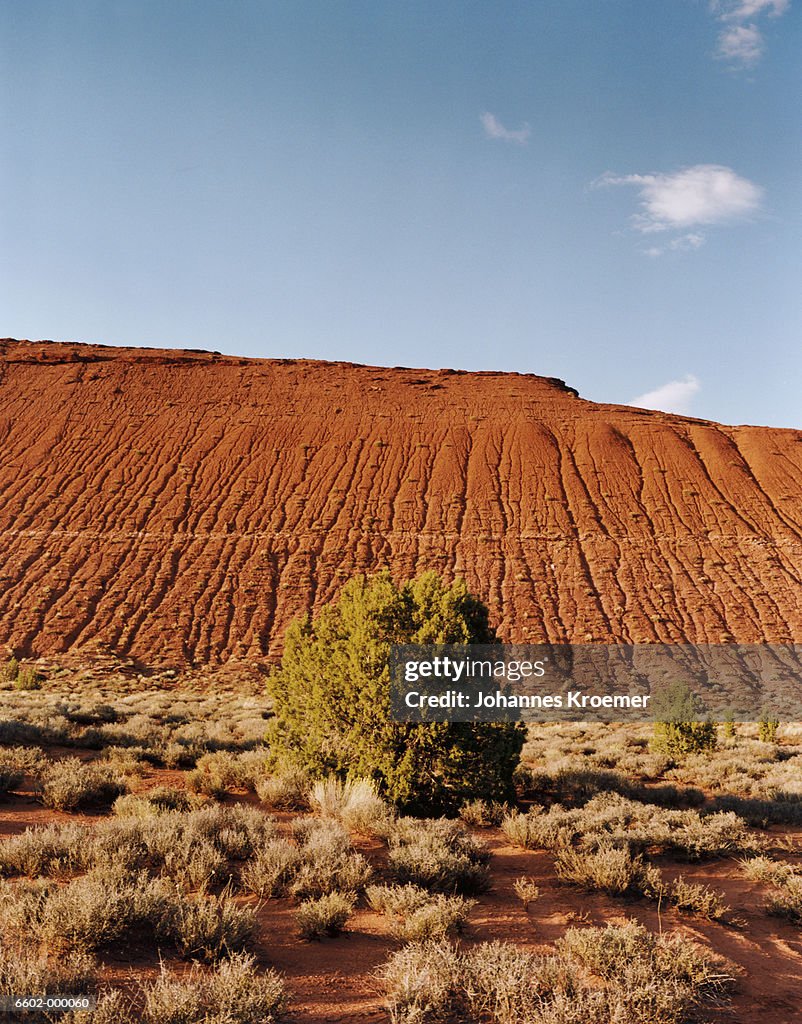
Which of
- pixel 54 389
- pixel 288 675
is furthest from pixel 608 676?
pixel 54 389

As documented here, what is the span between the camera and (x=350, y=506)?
4028cm

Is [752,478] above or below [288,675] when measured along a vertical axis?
above

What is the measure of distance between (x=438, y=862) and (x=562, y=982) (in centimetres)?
201

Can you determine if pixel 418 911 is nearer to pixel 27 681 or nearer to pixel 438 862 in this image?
pixel 438 862

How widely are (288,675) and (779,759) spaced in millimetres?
10961

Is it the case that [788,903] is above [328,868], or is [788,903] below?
below

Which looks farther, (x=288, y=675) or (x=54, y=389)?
(x=54, y=389)

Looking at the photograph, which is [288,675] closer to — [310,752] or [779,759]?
[310,752]

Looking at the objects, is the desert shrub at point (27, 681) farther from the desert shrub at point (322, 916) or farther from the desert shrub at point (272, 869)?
the desert shrub at point (322, 916)

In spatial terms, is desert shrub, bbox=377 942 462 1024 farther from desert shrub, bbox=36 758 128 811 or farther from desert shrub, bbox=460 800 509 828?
desert shrub, bbox=36 758 128 811

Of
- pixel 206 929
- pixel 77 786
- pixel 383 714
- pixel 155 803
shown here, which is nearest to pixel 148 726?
pixel 77 786

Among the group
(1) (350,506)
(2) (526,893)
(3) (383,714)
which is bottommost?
(2) (526,893)

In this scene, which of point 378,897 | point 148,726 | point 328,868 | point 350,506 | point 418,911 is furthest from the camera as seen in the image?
point 350,506

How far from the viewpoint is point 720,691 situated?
28625mm
